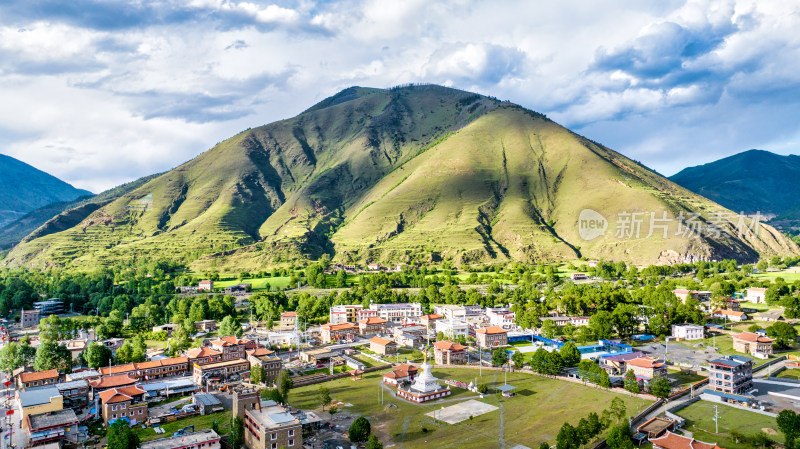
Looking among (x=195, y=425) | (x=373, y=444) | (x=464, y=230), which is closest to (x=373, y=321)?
(x=195, y=425)

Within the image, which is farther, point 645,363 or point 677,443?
point 645,363

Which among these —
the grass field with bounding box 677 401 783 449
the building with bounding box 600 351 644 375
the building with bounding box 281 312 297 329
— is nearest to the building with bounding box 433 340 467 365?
the building with bounding box 600 351 644 375

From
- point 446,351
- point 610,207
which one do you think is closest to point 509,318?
point 446,351

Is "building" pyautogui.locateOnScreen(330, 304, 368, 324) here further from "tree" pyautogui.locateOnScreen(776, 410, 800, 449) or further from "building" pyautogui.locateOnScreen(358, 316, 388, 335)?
"tree" pyautogui.locateOnScreen(776, 410, 800, 449)

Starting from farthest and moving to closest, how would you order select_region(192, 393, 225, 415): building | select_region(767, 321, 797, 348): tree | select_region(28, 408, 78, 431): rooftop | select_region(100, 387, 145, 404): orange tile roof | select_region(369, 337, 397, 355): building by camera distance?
select_region(369, 337, 397, 355): building → select_region(767, 321, 797, 348): tree → select_region(192, 393, 225, 415): building → select_region(100, 387, 145, 404): orange tile roof → select_region(28, 408, 78, 431): rooftop

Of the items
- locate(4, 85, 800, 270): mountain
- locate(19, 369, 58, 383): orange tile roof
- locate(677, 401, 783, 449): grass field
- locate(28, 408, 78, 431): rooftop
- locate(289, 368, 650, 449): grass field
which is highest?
locate(4, 85, 800, 270): mountain

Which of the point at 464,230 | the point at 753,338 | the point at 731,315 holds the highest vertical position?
the point at 464,230

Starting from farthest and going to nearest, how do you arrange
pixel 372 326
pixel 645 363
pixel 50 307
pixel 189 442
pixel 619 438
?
pixel 50 307 < pixel 372 326 < pixel 645 363 < pixel 189 442 < pixel 619 438

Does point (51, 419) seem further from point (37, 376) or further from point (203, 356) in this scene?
point (203, 356)
